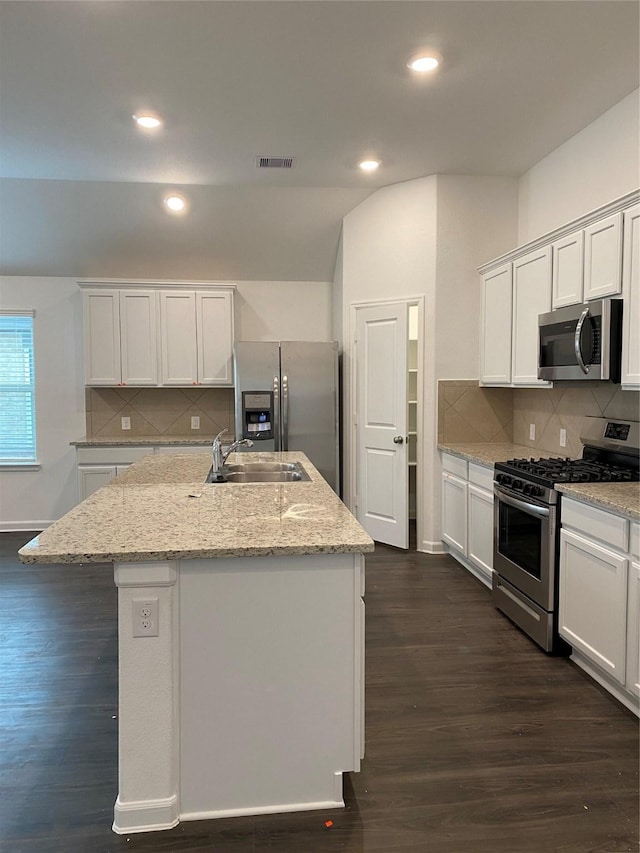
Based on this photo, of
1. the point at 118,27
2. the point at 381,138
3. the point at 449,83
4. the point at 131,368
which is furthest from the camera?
the point at 131,368

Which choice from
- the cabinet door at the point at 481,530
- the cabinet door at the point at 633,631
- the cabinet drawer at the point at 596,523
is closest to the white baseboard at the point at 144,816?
the cabinet door at the point at 633,631

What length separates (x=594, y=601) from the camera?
263cm

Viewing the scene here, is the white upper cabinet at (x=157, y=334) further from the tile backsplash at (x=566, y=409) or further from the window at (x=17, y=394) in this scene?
the tile backsplash at (x=566, y=409)

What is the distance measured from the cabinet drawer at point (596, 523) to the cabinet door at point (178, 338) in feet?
12.5

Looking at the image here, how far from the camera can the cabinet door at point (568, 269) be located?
3.24m

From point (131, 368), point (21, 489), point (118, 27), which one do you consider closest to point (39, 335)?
point (131, 368)

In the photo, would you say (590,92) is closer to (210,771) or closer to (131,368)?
(210,771)

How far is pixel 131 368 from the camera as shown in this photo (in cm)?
561

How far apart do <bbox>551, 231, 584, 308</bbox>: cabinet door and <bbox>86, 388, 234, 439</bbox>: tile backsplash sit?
11.2ft

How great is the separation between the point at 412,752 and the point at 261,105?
3.34 m

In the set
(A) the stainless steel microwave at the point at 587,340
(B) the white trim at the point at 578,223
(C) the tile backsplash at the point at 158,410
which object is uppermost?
(B) the white trim at the point at 578,223

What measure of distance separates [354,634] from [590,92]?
3191 millimetres

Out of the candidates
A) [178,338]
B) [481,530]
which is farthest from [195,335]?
[481,530]

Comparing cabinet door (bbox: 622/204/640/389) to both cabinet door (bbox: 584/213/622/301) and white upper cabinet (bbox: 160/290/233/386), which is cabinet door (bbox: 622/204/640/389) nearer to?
cabinet door (bbox: 584/213/622/301)
